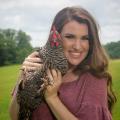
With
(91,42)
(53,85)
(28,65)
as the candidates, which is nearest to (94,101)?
(53,85)

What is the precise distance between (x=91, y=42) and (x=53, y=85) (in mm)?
537

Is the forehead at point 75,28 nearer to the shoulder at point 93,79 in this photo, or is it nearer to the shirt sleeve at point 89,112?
the shoulder at point 93,79

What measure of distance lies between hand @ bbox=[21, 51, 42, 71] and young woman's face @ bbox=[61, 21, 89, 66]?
23cm

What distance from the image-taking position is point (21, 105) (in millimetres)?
3135

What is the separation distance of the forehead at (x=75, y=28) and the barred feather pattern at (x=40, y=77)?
24cm

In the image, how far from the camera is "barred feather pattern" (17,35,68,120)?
3021mm

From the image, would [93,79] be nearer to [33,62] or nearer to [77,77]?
[77,77]

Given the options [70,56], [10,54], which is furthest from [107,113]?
[10,54]

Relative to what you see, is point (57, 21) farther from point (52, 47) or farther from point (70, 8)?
point (52, 47)

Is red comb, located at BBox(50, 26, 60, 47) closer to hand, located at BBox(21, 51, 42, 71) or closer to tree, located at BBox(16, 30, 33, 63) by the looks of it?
hand, located at BBox(21, 51, 42, 71)

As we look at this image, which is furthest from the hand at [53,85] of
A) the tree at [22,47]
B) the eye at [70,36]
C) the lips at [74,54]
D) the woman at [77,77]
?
the tree at [22,47]

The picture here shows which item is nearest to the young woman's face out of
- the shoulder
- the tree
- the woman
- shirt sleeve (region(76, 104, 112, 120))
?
the woman

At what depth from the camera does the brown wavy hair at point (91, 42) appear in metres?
3.33

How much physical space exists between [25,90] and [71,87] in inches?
16.9
